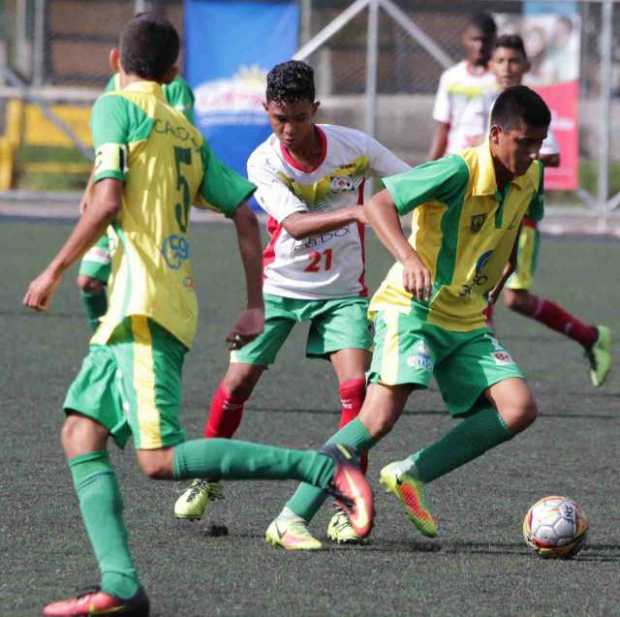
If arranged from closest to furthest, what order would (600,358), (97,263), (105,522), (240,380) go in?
(105,522)
(240,380)
(97,263)
(600,358)

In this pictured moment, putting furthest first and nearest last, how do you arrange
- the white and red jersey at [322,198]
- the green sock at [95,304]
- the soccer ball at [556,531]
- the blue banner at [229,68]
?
the blue banner at [229,68]
the green sock at [95,304]
the white and red jersey at [322,198]
the soccer ball at [556,531]

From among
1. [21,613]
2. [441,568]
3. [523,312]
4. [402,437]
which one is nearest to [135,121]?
[21,613]

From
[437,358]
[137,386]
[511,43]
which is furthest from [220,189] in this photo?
[511,43]

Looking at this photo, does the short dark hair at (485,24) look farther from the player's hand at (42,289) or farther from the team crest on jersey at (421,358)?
the player's hand at (42,289)

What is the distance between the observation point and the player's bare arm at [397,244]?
17.2 ft

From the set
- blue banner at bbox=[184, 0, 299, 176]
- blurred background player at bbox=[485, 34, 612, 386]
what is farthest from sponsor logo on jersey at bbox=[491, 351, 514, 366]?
blue banner at bbox=[184, 0, 299, 176]

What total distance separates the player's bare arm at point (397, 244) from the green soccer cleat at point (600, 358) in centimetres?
401

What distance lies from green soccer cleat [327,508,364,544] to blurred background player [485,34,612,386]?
134 inches

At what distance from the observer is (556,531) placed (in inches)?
221

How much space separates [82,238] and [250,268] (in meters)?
0.52

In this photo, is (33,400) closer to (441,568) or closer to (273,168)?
(273,168)

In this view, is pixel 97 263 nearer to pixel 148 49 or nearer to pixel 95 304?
pixel 95 304

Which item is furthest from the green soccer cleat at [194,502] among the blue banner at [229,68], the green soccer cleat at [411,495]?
the blue banner at [229,68]

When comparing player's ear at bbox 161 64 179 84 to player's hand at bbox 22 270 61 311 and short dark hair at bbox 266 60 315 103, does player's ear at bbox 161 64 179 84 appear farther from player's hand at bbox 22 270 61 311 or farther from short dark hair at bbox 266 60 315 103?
short dark hair at bbox 266 60 315 103
